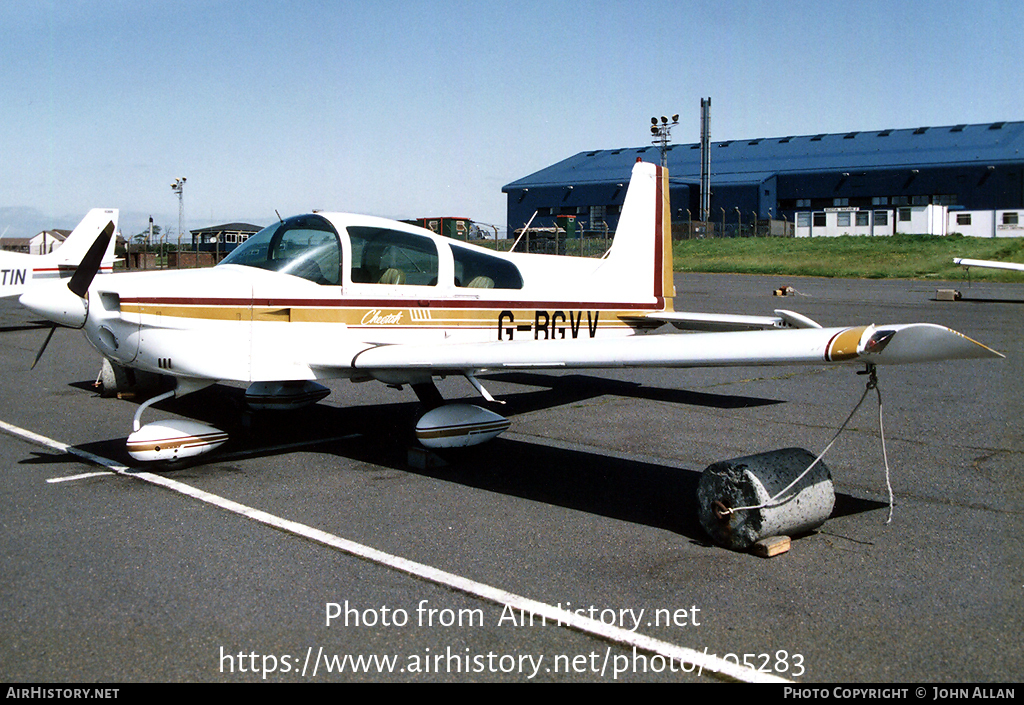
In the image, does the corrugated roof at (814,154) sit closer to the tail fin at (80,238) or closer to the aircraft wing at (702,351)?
the tail fin at (80,238)

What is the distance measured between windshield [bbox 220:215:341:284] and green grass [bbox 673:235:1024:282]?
31115 millimetres

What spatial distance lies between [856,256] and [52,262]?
3320cm

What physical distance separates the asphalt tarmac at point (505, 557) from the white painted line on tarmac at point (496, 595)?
0.02 meters

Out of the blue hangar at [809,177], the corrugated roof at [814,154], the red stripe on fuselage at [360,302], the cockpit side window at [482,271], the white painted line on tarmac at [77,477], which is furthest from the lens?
the corrugated roof at [814,154]

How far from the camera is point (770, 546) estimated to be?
4539mm

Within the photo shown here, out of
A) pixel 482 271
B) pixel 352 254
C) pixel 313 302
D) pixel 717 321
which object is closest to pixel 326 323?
pixel 313 302

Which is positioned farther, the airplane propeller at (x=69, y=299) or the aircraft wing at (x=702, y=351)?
the airplane propeller at (x=69, y=299)

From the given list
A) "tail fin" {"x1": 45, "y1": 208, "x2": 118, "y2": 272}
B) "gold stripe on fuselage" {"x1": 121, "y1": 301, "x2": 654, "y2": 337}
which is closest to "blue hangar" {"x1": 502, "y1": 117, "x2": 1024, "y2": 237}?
"tail fin" {"x1": 45, "y1": 208, "x2": 118, "y2": 272}

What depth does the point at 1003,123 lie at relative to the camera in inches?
2223

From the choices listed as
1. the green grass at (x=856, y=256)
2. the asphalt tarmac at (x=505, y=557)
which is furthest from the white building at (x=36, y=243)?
the asphalt tarmac at (x=505, y=557)

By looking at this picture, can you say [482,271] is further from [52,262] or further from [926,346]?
[52,262]

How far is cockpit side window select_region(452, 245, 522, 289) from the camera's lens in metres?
7.62

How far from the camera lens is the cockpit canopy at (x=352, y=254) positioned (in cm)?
681
